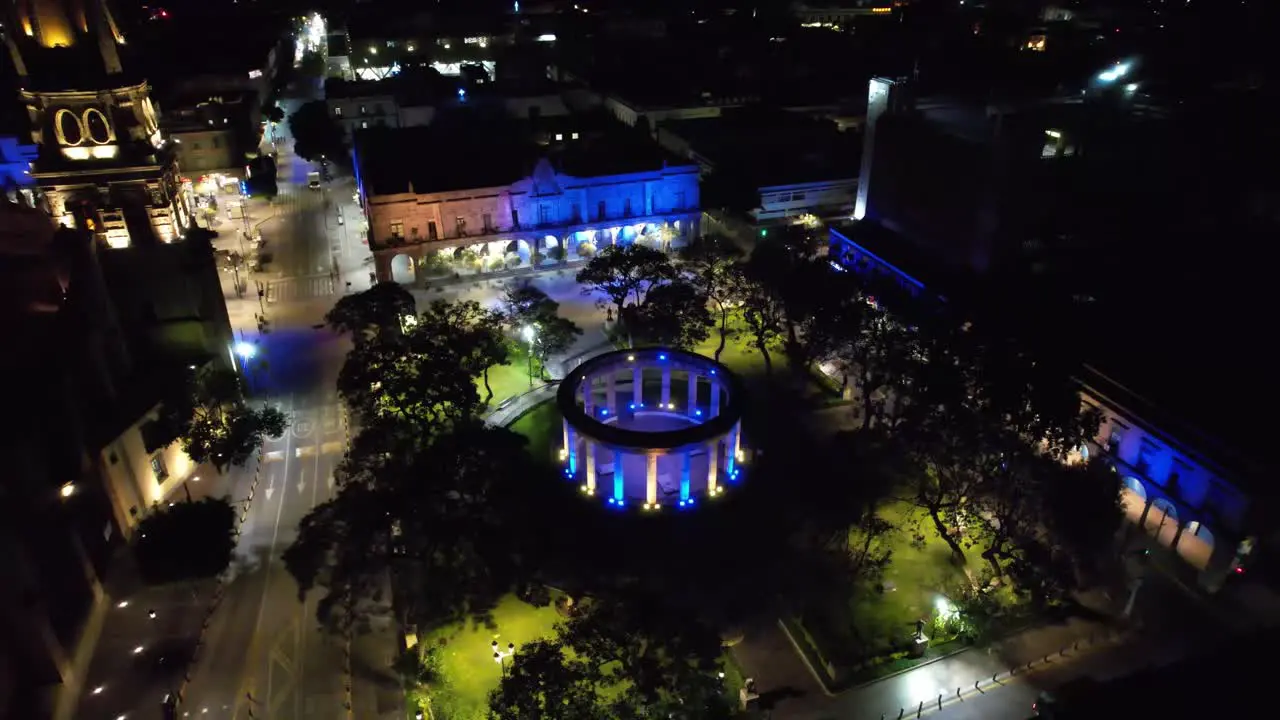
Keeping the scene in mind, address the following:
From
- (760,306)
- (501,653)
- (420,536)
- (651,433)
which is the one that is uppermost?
(760,306)

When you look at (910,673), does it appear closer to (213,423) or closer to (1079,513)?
(1079,513)

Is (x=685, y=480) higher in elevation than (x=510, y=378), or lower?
higher

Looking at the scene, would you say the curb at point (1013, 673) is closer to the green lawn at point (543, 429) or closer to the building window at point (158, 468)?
the green lawn at point (543, 429)

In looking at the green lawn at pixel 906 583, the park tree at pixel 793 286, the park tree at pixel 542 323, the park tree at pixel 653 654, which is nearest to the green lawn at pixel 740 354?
the park tree at pixel 793 286

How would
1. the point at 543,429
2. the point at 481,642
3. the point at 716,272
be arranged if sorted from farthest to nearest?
the point at 716,272, the point at 543,429, the point at 481,642

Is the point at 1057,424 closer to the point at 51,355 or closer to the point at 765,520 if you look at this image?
the point at 765,520

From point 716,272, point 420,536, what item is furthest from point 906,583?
point 716,272

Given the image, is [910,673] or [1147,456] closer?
[910,673]
